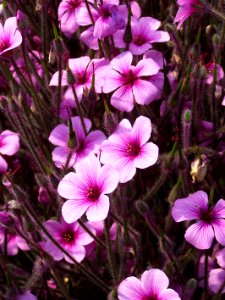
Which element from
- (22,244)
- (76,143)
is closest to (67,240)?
(22,244)

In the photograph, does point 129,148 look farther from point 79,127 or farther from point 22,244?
point 22,244

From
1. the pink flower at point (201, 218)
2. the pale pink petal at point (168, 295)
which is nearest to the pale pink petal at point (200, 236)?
the pink flower at point (201, 218)

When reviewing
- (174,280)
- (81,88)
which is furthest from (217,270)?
(81,88)

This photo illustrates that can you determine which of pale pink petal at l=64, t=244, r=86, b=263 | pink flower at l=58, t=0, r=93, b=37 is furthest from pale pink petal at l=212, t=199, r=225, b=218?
pink flower at l=58, t=0, r=93, b=37

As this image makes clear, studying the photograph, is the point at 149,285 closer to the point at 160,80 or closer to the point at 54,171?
the point at 54,171

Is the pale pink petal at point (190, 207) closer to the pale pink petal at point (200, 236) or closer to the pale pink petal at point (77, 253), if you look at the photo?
the pale pink petal at point (200, 236)

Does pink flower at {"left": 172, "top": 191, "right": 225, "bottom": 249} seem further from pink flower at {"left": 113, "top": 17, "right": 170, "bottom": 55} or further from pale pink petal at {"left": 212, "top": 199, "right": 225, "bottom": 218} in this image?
pink flower at {"left": 113, "top": 17, "right": 170, "bottom": 55}
